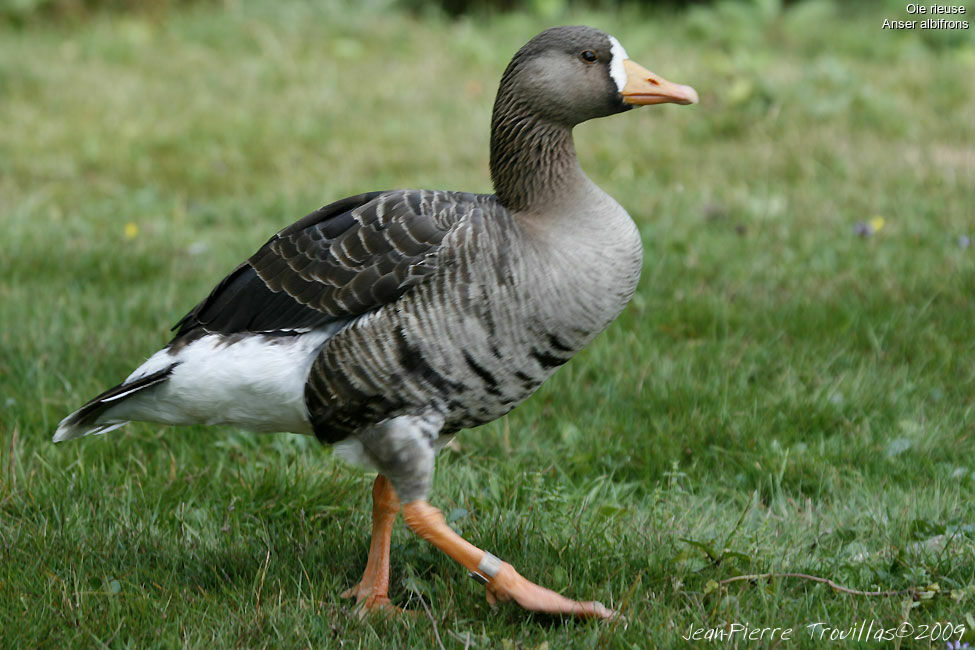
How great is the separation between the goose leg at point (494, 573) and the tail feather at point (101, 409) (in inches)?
34.9

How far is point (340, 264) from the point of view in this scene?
3352 millimetres

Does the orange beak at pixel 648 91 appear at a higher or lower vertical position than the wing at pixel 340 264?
higher

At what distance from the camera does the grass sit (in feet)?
10.8

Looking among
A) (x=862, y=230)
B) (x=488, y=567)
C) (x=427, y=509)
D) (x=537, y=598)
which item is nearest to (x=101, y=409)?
(x=427, y=509)

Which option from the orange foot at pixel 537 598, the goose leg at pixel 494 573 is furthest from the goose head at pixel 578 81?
the orange foot at pixel 537 598

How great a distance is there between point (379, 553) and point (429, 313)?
0.85 metres

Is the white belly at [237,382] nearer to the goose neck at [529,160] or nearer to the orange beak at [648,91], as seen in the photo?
the goose neck at [529,160]

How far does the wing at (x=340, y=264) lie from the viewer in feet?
10.6

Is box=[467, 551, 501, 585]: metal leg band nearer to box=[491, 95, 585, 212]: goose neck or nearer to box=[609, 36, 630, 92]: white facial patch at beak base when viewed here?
box=[491, 95, 585, 212]: goose neck

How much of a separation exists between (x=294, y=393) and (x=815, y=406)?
223 centimetres

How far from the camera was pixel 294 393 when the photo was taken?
3.33 metres

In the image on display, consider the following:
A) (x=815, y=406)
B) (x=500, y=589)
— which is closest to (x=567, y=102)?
(x=500, y=589)

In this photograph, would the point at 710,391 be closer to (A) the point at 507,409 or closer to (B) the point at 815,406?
(B) the point at 815,406

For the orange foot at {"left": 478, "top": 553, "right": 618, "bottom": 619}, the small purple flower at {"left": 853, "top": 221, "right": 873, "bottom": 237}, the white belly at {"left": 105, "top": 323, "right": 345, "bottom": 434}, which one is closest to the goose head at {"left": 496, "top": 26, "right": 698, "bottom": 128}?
the white belly at {"left": 105, "top": 323, "right": 345, "bottom": 434}
